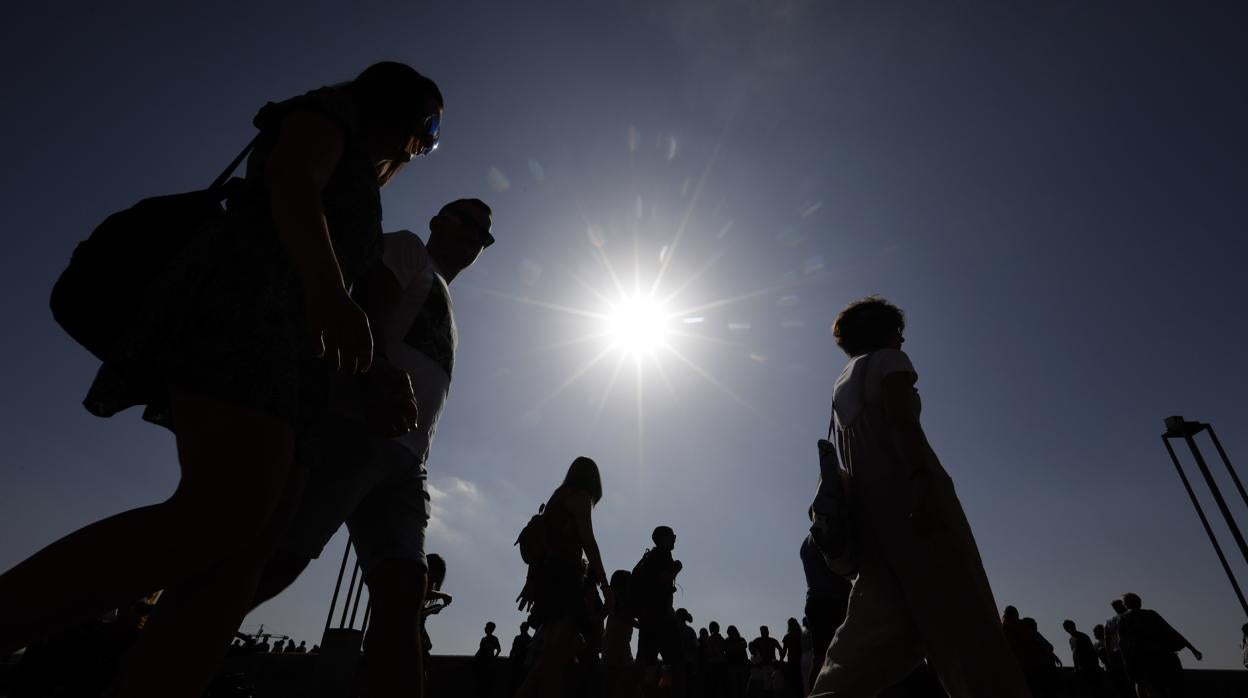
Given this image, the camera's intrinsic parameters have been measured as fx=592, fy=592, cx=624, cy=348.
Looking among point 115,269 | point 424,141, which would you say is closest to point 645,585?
point 424,141

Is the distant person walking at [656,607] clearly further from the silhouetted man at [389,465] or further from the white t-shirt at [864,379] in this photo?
the silhouetted man at [389,465]

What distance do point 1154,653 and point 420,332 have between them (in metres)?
10.9

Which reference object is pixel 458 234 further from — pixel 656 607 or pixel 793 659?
pixel 793 659

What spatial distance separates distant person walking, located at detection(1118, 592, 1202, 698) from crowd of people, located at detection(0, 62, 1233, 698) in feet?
29.0

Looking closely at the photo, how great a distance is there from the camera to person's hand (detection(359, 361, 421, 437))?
1.77 m

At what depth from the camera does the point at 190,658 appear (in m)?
1.35

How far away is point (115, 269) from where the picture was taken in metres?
1.28

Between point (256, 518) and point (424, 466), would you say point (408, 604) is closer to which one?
point (424, 466)

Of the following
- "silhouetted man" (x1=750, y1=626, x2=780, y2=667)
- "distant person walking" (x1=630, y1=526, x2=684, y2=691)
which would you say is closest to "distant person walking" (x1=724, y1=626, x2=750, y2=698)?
"silhouetted man" (x1=750, y1=626, x2=780, y2=667)

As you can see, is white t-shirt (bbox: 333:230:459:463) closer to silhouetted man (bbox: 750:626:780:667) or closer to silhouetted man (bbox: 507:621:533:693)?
silhouetted man (bbox: 507:621:533:693)

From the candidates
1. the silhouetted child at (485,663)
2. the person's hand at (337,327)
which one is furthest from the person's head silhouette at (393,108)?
the silhouetted child at (485,663)

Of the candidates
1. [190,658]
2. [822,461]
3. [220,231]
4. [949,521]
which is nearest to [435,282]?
[220,231]

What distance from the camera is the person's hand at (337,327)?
1.23 metres

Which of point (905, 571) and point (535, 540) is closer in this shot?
point (905, 571)
